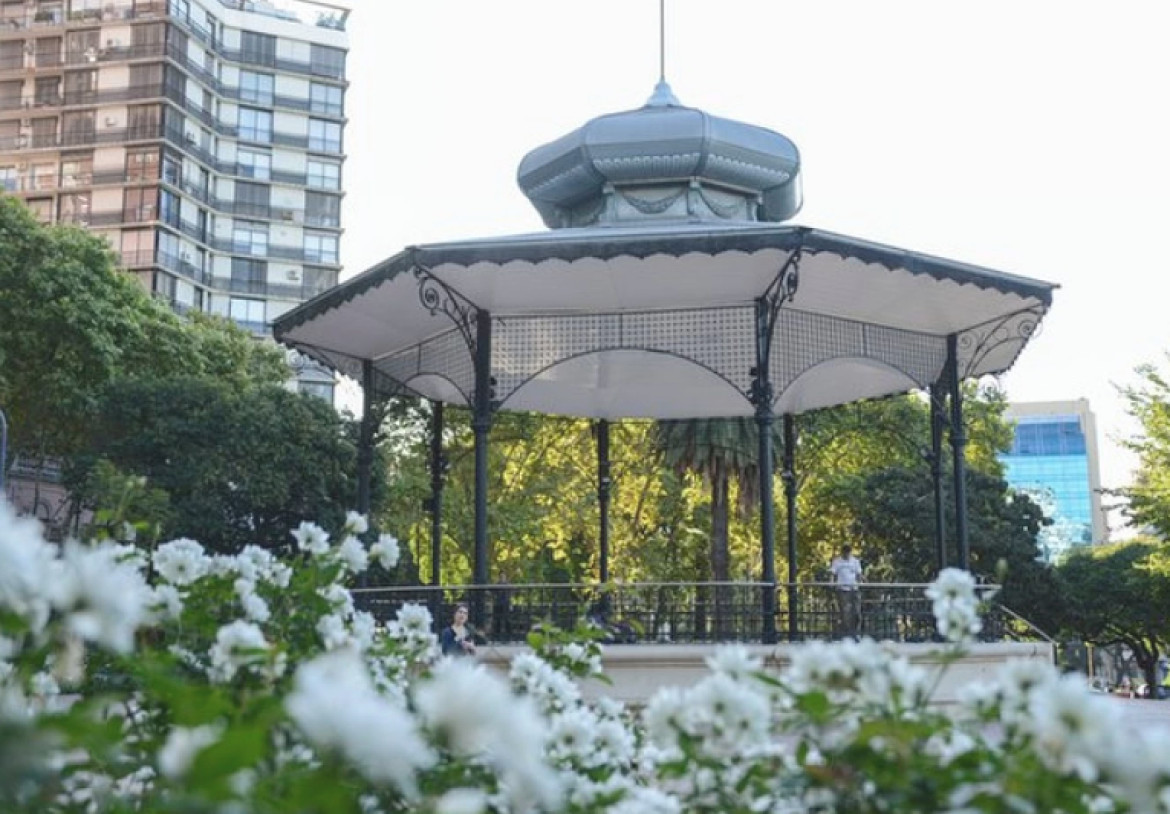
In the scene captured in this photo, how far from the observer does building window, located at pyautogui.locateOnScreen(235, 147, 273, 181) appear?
6456 centimetres

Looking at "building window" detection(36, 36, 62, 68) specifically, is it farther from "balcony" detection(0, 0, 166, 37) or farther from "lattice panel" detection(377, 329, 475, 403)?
"lattice panel" detection(377, 329, 475, 403)

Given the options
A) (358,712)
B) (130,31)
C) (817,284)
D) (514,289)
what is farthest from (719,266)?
(130,31)

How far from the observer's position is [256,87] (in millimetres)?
65625

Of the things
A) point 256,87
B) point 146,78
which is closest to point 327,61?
point 256,87


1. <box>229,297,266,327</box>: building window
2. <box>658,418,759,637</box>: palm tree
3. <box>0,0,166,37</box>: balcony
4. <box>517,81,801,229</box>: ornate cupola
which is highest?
<box>0,0,166,37</box>: balcony

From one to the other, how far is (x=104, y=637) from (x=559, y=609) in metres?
11.6

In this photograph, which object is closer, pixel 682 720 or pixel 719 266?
pixel 682 720

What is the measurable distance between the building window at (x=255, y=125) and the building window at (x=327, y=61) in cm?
407

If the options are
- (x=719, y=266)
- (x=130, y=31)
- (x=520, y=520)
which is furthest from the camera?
(x=130, y=31)

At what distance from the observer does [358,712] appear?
1619mm

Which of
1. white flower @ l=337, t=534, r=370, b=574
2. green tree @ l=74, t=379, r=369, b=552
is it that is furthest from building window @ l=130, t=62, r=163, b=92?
white flower @ l=337, t=534, r=370, b=574

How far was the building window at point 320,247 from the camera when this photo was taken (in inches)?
2584

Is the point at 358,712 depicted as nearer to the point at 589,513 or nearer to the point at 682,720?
the point at 682,720

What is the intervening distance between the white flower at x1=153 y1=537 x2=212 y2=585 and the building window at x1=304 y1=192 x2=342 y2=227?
63.4 metres
